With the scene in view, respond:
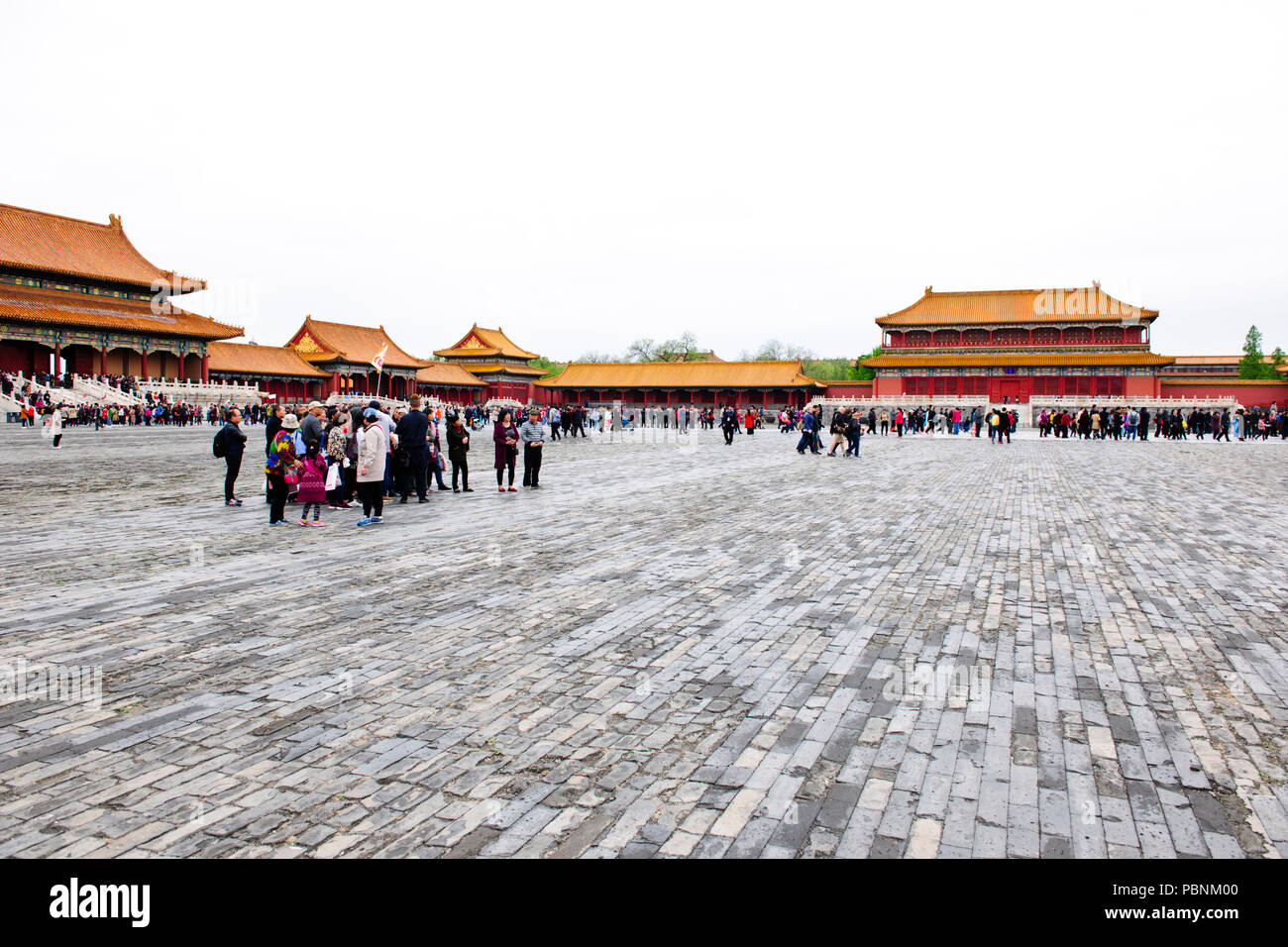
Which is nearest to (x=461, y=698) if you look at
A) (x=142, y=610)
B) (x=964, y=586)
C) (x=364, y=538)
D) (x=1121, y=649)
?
(x=142, y=610)

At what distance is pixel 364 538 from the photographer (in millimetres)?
9227

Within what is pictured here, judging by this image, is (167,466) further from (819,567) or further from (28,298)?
(28,298)

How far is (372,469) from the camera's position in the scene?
10.5 meters

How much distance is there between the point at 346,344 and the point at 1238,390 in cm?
7240

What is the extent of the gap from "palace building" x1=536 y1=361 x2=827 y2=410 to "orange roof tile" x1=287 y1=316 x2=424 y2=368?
13.3m

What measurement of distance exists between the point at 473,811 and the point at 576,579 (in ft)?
13.4

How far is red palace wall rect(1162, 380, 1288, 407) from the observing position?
190 ft

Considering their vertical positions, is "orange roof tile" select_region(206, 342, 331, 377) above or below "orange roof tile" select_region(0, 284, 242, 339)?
below

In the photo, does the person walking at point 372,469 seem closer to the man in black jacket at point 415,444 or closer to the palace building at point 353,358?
the man in black jacket at point 415,444

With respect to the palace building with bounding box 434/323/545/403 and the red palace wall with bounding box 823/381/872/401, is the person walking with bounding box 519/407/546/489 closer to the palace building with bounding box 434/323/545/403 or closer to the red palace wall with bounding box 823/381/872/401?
the red palace wall with bounding box 823/381/872/401

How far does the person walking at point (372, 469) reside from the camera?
34.3ft

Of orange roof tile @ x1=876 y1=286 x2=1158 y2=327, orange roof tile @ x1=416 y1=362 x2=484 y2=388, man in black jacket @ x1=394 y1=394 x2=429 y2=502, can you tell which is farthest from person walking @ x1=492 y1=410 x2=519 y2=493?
orange roof tile @ x1=416 y1=362 x2=484 y2=388

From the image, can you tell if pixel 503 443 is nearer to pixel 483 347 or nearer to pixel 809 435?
pixel 809 435
